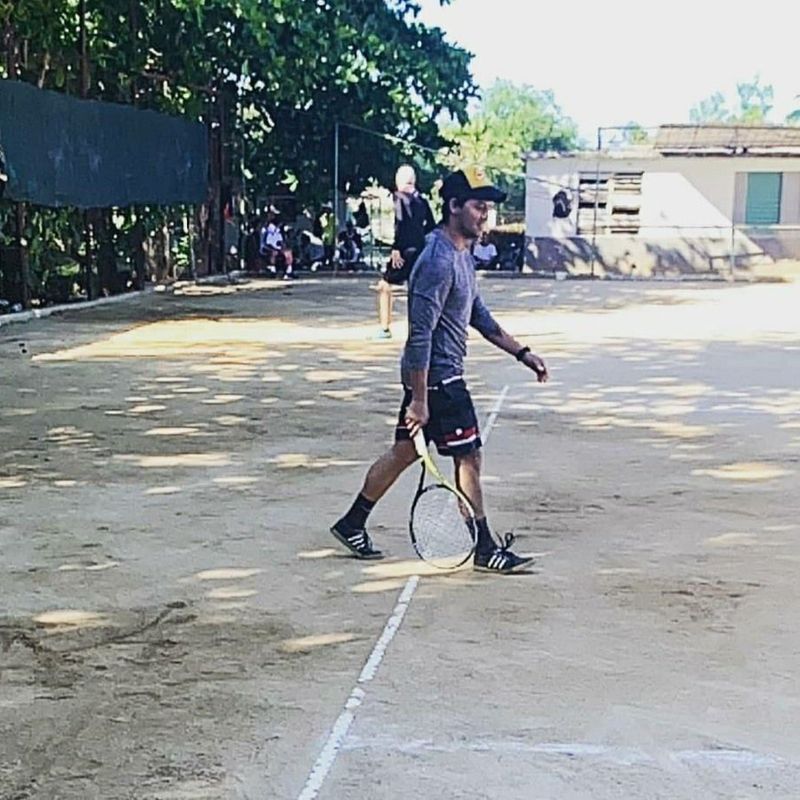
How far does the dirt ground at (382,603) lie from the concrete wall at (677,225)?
19600mm

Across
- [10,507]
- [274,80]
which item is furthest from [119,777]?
[274,80]

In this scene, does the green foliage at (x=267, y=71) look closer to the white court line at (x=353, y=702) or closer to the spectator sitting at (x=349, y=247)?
the spectator sitting at (x=349, y=247)

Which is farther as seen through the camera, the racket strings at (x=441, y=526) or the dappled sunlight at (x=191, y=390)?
the dappled sunlight at (x=191, y=390)

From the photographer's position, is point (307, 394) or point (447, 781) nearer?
point (447, 781)

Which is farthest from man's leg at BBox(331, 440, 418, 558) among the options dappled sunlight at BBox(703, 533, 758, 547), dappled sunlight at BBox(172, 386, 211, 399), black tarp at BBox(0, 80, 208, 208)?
black tarp at BBox(0, 80, 208, 208)

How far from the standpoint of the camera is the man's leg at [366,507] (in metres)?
5.95

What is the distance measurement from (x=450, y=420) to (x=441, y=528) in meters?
0.50

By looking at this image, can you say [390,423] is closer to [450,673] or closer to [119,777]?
[450,673]

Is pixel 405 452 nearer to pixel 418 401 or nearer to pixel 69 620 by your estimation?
pixel 418 401

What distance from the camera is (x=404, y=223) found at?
12.8 meters

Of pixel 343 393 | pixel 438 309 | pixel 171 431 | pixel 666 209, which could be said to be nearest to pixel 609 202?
pixel 666 209

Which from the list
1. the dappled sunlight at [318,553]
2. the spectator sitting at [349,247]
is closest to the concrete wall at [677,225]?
the spectator sitting at [349,247]

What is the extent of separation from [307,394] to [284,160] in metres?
19.2

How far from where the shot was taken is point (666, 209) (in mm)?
30625
